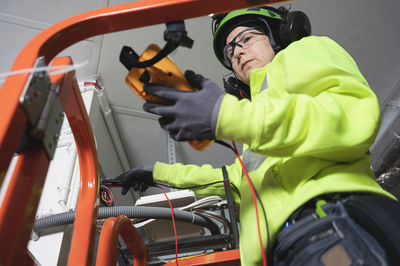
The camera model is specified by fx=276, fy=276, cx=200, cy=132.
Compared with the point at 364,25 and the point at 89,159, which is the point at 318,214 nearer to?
Answer: the point at 89,159

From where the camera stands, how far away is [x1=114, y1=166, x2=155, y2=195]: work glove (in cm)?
116

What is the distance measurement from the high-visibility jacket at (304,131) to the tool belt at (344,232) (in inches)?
1.2

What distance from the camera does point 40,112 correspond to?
0.42 m

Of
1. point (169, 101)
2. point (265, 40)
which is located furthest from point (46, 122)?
point (265, 40)

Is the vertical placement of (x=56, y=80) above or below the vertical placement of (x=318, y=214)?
above

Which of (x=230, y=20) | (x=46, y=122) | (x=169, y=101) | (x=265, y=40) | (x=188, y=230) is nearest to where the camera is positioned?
(x=46, y=122)

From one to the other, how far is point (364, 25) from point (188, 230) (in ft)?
5.94

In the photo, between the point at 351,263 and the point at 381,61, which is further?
the point at 381,61

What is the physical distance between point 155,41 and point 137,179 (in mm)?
1014

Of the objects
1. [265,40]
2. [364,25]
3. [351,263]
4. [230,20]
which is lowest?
[351,263]

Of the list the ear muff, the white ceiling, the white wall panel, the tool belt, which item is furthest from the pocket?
the white wall panel

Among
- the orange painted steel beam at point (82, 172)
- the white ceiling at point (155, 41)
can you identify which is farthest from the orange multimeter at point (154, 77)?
the white ceiling at point (155, 41)

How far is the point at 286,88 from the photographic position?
681 mm

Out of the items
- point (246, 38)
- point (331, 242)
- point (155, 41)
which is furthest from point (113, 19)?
point (155, 41)
